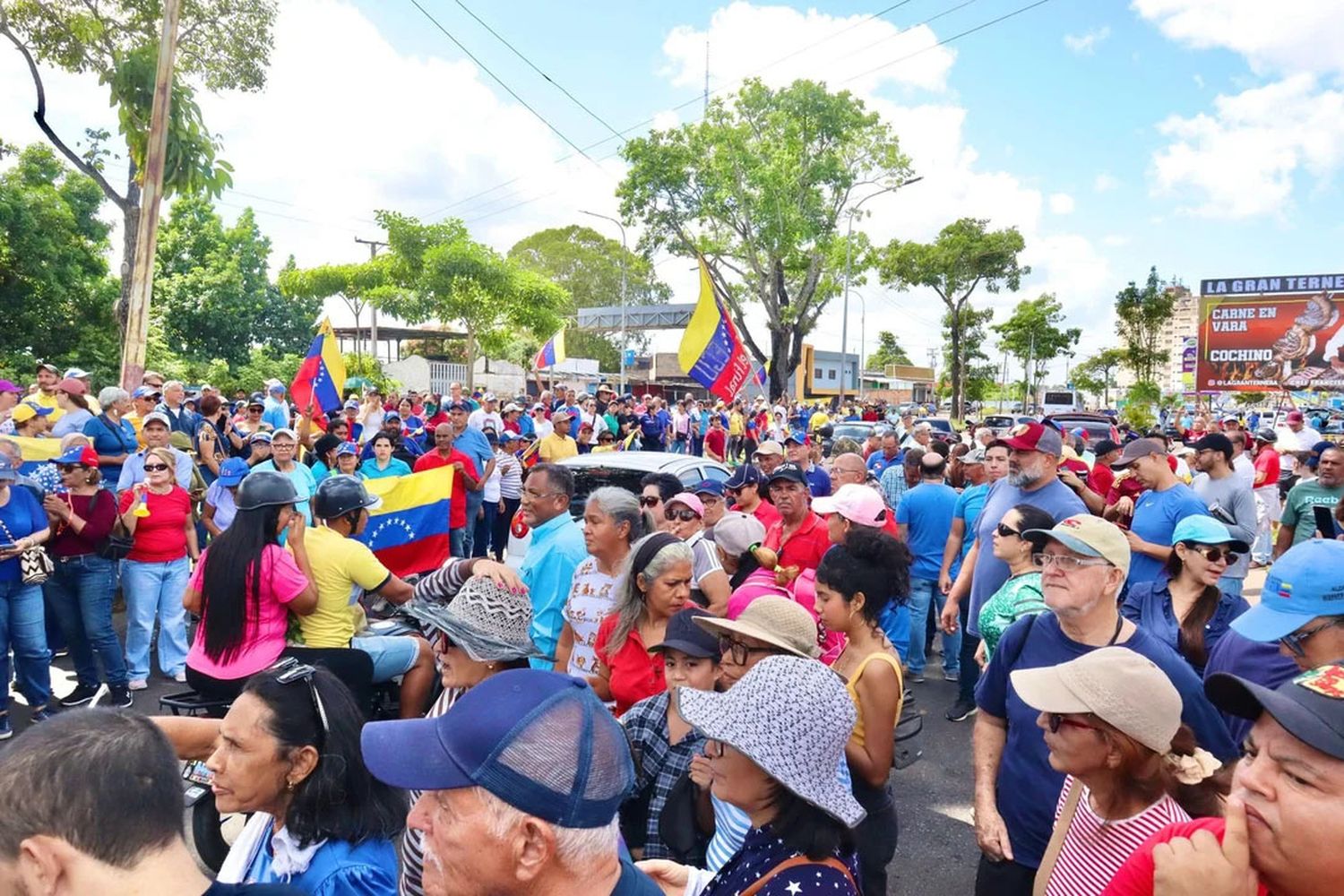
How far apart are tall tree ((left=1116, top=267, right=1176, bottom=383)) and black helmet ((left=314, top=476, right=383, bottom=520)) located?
1845 inches

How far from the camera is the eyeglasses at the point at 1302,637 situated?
8.87ft

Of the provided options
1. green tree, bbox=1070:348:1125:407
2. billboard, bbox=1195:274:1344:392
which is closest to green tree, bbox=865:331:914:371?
green tree, bbox=1070:348:1125:407

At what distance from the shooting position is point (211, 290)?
32312mm

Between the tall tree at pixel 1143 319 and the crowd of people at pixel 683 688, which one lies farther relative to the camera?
the tall tree at pixel 1143 319

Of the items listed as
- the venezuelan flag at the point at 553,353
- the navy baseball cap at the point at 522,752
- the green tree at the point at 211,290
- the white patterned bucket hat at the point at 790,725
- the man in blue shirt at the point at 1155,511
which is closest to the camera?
the navy baseball cap at the point at 522,752

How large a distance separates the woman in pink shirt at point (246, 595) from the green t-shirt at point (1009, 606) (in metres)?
3.18

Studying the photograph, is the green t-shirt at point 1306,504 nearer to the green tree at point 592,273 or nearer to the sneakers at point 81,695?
the sneakers at point 81,695

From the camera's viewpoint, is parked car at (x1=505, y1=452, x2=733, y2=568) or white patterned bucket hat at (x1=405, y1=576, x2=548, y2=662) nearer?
white patterned bucket hat at (x1=405, y1=576, x2=548, y2=662)

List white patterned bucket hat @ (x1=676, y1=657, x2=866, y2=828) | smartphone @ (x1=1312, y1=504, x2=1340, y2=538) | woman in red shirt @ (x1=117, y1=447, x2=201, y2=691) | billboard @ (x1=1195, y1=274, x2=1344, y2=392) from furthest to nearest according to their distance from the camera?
1. billboard @ (x1=1195, y1=274, x2=1344, y2=392)
2. smartphone @ (x1=1312, y1=504, x2=1340, y2=538)
3. woman in red shirt @ (x1=117, y1=447, x2=201, y2=691)
4. white patterned bucket hat @ (x1=676, y1=657, x2=866, y2=828)

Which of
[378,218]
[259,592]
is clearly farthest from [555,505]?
[378,218]

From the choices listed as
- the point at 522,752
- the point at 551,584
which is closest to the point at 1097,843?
the point at 522,752

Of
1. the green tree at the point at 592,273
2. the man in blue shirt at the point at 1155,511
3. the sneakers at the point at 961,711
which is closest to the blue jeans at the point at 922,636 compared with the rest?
the sneakers at the point at 961,711

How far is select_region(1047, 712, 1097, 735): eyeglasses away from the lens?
2014 millimetres

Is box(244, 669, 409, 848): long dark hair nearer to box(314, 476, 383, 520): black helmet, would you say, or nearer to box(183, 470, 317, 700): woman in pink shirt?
box(183, 470, 317, 700): woman in pink shirt
